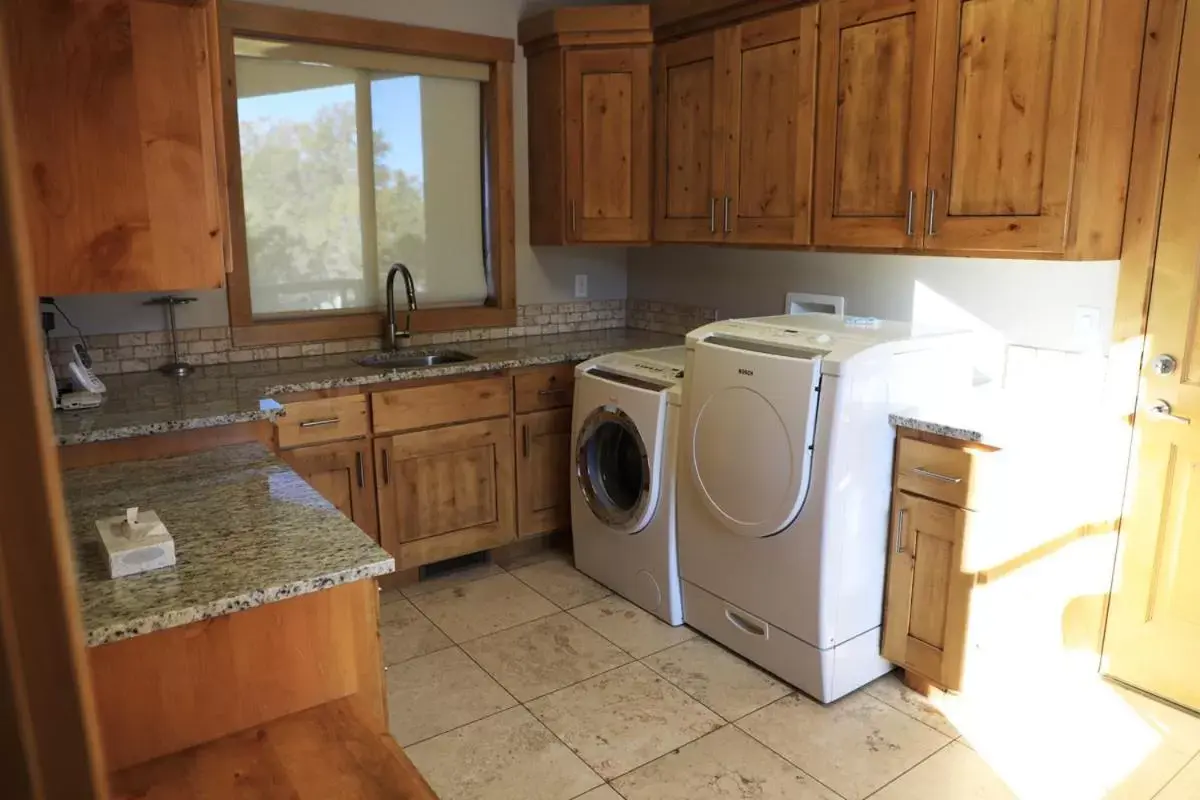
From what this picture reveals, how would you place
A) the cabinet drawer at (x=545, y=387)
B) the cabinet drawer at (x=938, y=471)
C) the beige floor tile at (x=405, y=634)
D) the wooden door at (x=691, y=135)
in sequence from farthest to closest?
the cabinet drawer at (x=545, y=387) < the wooden door at (x=691, y=135) < the beige floor tile at (x=405, y=634) < the cabinet drawer at (x=938, y=471)

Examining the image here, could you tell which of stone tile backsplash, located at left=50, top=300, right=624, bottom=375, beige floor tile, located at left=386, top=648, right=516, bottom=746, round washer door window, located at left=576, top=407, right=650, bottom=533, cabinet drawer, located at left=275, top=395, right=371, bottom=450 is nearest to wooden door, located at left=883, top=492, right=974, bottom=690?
round washer door window, located at left=576, top=407, right=650, bottom=533

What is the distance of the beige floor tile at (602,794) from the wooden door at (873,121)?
1.82 metres

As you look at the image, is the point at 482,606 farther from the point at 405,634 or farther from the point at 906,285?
the point at 906,285

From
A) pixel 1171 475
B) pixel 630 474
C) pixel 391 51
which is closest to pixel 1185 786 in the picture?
pixel 1171 475

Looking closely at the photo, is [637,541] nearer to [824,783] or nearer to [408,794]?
[824,783]

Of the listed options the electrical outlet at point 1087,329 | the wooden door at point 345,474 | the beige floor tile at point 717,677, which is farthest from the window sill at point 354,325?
the electrical outlet at point 1087,329

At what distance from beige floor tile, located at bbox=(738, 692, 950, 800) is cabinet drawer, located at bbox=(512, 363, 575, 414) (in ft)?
5.03

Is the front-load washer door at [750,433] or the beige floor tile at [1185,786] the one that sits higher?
the front-load washer door at [750,433]

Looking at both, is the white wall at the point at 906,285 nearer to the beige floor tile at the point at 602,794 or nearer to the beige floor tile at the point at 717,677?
the beige floor tile at the point at 717,677

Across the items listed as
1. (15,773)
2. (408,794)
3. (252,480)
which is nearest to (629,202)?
(252,480)

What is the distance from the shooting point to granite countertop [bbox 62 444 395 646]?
52.2 inches

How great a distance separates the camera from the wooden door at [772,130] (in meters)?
2.93

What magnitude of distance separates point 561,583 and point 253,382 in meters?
1.40

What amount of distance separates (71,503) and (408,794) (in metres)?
1.03
